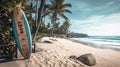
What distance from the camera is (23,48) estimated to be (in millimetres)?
7328

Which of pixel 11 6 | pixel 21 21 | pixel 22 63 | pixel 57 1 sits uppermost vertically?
pixel 57 1

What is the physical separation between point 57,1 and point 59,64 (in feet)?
73.7

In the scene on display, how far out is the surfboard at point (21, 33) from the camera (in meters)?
7.20

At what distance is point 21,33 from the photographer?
7.30 m

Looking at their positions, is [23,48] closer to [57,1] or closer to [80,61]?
[80,61]

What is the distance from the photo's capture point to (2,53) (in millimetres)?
7812

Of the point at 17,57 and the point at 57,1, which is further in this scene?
the point at 57,1

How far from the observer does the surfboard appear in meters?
7.20

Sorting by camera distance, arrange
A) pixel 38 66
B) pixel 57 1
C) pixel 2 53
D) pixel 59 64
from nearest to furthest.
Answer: pixel 38 66
pixel 59 64
pixel 2 53
pixel 57 1

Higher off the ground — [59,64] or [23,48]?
[23,48]

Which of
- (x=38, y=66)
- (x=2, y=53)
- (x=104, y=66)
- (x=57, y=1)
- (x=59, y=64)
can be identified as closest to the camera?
(x=38, y=66)

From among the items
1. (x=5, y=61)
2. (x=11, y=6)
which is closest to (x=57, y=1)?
(x=11, y=6)

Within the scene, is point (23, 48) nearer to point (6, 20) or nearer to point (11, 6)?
point (6, 20)

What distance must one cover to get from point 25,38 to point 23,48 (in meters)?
0.55
